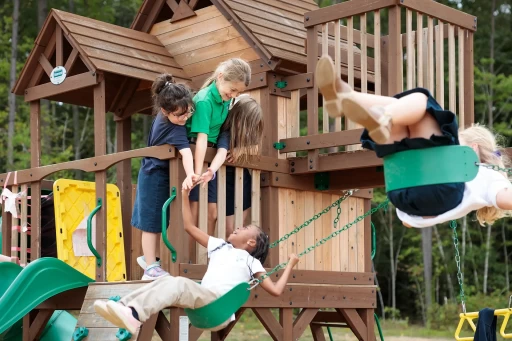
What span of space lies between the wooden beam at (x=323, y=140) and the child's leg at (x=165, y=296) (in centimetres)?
200

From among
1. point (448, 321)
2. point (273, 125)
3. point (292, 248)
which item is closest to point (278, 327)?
point (292, 248)

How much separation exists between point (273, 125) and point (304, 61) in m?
0.74

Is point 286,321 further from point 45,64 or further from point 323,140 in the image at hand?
point 45,64

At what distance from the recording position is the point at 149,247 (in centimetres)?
732

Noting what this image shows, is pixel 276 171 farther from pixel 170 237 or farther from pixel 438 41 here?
pixel 438 41

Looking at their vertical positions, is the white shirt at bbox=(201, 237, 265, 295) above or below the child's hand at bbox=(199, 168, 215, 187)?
below

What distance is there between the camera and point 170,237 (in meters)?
7.20

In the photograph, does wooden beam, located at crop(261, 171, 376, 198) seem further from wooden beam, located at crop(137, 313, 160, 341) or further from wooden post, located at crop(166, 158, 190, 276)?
wooden beam, located at crop(137, 313, 160, 341)

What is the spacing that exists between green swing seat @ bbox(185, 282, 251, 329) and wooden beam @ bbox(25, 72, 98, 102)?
279 centimetres

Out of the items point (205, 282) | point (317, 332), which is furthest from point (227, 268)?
point (317, 332)

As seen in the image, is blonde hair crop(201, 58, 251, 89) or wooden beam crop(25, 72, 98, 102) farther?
wooden beam crop(25, 72, 98, 102)

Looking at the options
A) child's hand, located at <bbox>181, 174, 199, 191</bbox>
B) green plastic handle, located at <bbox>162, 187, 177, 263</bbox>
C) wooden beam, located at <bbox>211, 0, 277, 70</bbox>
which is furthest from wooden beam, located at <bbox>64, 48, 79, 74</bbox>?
child's hand, located at <bbox>181, 174, 199, 191</bbox>

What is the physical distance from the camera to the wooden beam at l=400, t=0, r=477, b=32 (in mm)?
7547

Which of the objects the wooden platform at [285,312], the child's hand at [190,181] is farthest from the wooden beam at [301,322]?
the child's hand at [190,181]
